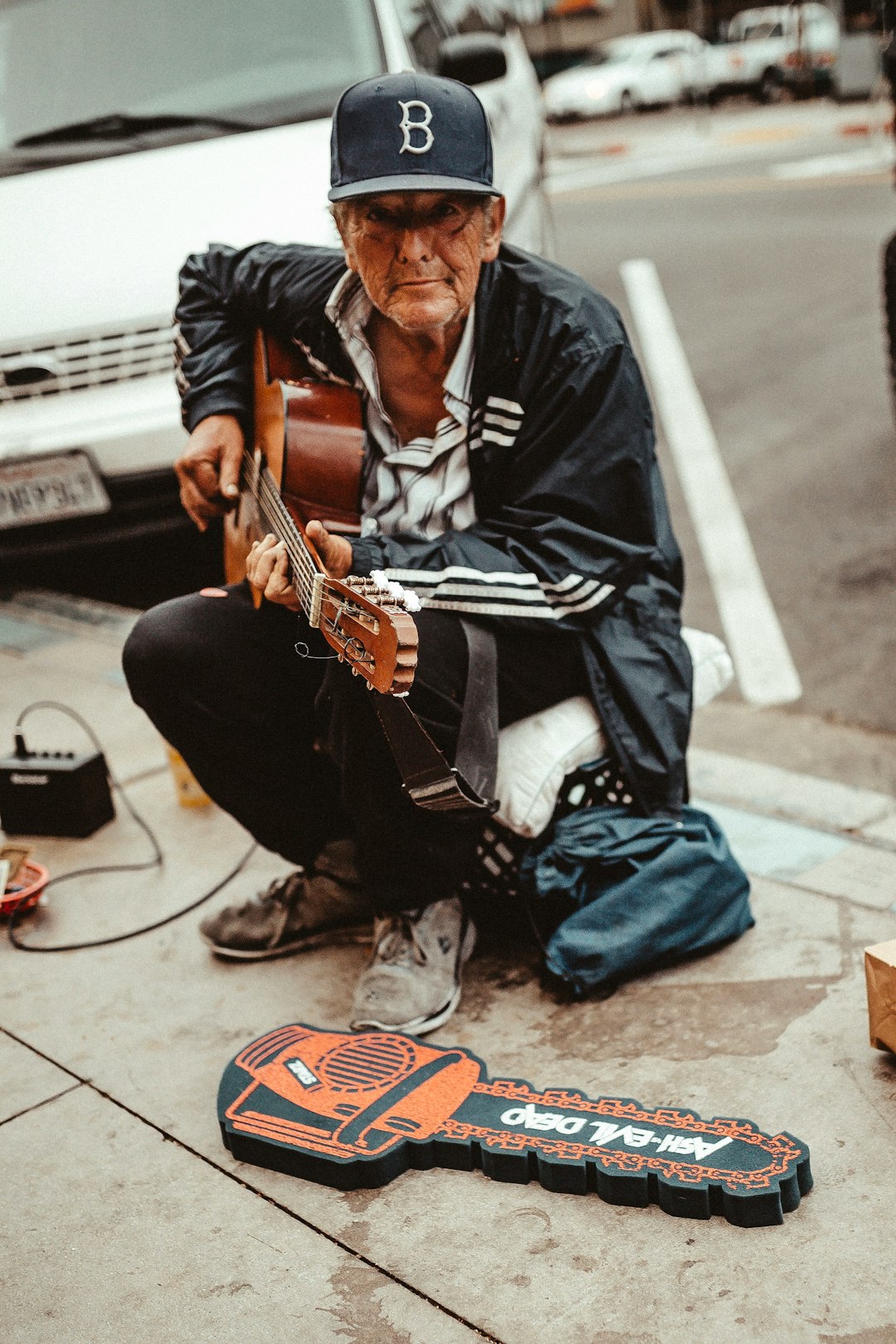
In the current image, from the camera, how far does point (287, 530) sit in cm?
242

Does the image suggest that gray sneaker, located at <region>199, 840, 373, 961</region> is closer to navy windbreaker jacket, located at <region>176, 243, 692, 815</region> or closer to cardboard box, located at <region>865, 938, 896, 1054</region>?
navy windbreaker jacket, located at <region>176, 243, 692, 815</region>

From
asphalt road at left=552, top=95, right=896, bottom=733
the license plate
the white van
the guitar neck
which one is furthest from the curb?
the license plate

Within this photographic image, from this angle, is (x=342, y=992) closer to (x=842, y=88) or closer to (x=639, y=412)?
(x=639, y=412)

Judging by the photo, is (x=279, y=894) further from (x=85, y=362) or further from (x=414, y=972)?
(x=85, y=362)

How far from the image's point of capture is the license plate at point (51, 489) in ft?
14.4

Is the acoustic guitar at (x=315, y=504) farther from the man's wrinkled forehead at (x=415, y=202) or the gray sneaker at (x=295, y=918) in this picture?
the gray sneaker at (x=295, y=918)

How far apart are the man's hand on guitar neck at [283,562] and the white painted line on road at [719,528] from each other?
1904 mm

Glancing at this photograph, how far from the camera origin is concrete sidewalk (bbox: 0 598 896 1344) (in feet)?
6.08

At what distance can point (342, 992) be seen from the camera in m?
2.64

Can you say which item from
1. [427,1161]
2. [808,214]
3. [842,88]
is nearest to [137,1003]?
[427,1161]

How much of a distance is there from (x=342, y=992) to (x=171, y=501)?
2.29m

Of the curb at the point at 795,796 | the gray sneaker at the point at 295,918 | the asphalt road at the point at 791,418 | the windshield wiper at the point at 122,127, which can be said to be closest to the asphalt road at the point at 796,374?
the asphalt road at the point at 791,418

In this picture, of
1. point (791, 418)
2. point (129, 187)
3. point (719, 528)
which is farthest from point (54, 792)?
point (791, 418)

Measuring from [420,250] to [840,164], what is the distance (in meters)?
14.4
